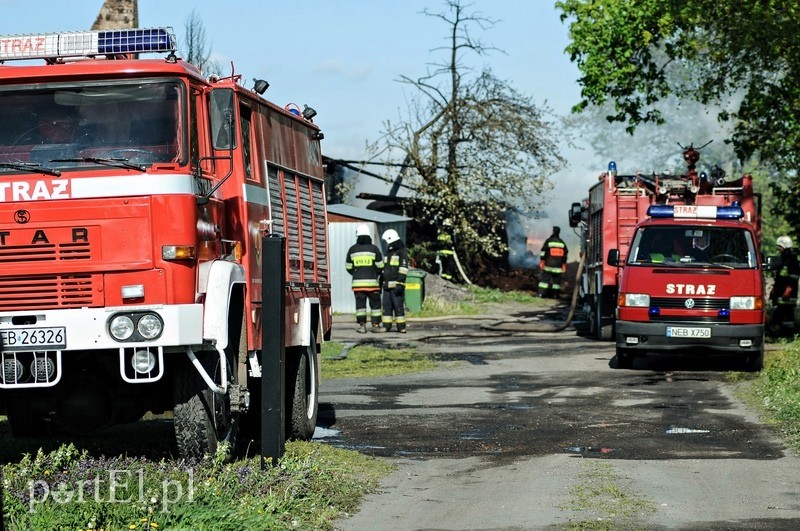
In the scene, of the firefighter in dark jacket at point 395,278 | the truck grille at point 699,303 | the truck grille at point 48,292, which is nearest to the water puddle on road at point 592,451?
the truck grille at point 48,292

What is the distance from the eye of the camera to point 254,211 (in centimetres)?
912

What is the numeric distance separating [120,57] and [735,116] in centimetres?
1586

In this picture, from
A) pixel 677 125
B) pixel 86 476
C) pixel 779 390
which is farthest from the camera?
pixel 677 125

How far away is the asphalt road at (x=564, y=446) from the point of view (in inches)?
284

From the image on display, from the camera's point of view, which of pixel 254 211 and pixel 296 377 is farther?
pixel 296 377

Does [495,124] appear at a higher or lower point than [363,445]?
higher

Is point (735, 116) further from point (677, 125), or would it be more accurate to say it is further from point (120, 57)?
point (677, 125)

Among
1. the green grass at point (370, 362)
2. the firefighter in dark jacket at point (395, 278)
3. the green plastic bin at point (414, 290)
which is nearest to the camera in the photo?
the green grass at point (370, 362)

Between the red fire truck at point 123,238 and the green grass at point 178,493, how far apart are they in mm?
491

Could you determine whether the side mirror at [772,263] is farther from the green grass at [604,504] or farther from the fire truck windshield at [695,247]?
the green grass at [604,504]

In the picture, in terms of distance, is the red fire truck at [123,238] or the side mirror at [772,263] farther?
the side mirror at [772,263]

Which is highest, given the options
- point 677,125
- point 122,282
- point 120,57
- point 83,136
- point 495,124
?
point 677,125

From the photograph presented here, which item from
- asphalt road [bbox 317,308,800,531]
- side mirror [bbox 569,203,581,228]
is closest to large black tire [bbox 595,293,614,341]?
asphalt road [bbox 317,308,800,531]

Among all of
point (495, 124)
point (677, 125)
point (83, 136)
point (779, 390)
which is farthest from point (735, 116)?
point (677, 125)
